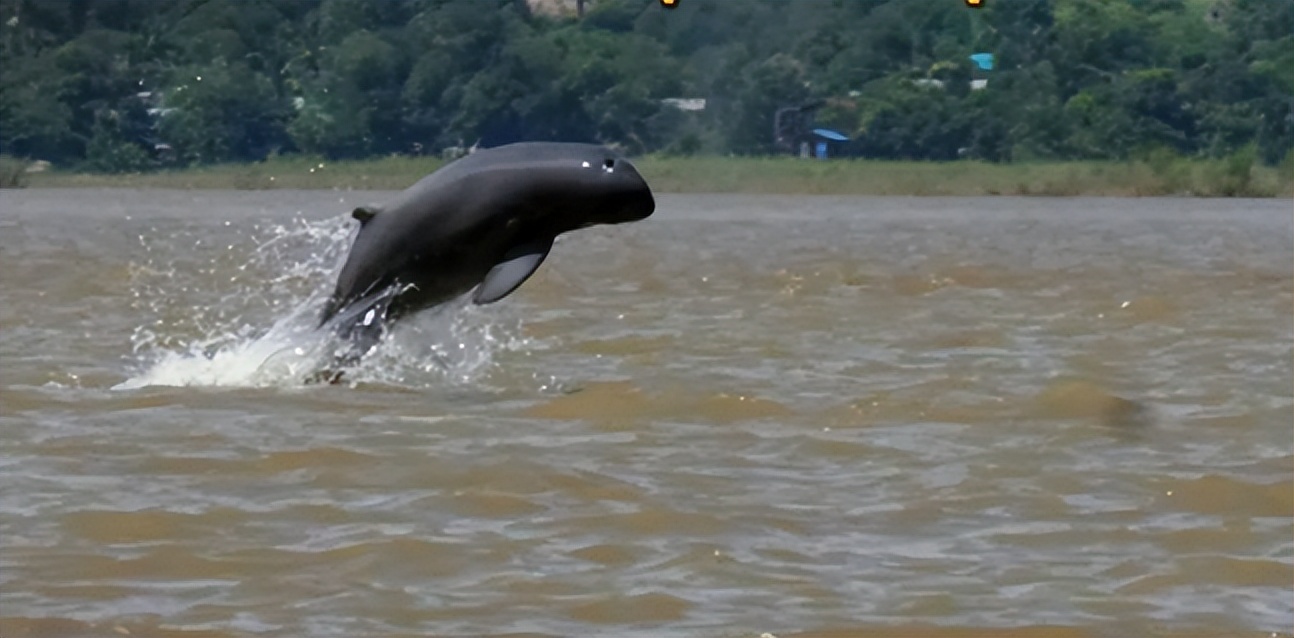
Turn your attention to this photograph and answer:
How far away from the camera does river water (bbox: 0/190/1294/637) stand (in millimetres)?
8750

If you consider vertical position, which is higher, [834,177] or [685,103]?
[685,103]

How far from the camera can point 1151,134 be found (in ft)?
261

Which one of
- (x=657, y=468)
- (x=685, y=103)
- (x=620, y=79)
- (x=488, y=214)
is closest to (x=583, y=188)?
(x=488, y=214)

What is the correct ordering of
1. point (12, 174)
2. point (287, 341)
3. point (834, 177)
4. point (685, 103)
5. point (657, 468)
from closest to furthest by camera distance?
point (657, 468) < point (287, 341) < point (834, 177) < point (12, 174) < point (685, 103)

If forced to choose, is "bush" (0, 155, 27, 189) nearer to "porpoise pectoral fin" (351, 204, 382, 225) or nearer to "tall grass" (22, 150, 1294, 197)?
"tall grass" (22, 150, 1294, 197)

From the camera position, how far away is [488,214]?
1366 centimetres

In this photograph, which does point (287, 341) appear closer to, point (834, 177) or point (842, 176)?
point (834, 177)

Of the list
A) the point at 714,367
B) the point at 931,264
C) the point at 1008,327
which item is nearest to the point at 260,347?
the point at 714,367

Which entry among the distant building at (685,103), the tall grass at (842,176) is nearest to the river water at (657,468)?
the tall grass at (842,176)

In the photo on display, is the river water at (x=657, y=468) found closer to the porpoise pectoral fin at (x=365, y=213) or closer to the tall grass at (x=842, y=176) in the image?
the porpoise pectoral fin at (x=365, y=213)

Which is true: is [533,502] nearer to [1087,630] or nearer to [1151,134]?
[1087,630]

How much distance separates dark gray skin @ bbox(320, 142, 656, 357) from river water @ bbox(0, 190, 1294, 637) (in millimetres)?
645

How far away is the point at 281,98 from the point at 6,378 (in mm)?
66413

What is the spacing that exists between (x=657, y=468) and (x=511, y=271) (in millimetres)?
2262
